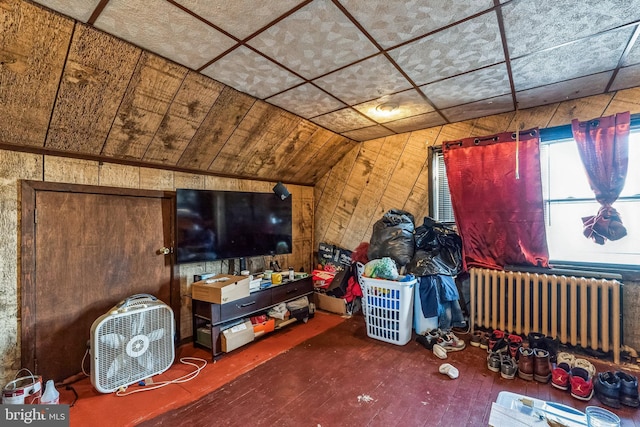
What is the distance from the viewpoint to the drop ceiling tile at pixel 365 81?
213cm

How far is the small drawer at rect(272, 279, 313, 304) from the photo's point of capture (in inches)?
124

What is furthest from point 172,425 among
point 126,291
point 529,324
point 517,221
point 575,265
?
point 575,265

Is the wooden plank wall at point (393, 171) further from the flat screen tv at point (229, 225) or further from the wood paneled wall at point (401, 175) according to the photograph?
Answer: the flat screen tv at point (229, 225)

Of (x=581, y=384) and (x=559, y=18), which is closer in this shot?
(x=559, y=18)

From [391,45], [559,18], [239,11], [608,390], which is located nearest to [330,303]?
[608,390]

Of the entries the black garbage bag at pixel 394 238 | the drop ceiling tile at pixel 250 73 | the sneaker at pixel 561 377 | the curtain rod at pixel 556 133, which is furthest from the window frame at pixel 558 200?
the drop ceiling tile at pixel 250 73

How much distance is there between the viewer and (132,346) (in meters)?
2.17

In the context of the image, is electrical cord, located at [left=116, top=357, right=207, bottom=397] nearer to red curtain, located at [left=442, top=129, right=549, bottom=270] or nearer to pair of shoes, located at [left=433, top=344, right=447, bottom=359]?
pair of shoes, located at [left=433, top=344, right=447, bottom=359]

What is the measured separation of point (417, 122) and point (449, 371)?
2521 millimetres

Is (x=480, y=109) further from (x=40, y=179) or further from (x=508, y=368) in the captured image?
(x=40, y=179)

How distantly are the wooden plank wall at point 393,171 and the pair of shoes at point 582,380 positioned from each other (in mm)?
1897

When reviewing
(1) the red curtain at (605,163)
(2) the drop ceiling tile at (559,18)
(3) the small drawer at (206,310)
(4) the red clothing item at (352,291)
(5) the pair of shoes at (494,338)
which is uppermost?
(2) the drop ceiling tile at (559,18)

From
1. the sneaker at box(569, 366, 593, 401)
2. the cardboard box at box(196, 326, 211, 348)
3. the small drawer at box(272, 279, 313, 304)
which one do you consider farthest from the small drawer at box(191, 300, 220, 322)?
→ the sneaker at box(569, 366, 593, 401)

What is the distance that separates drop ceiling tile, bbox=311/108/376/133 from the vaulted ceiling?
77mm
